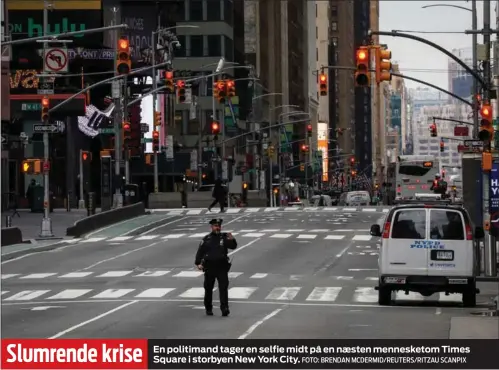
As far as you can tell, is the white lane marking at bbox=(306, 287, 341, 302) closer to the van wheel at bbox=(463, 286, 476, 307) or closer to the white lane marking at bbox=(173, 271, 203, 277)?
the van wheel at bbox=(463, 286, 476, 307)

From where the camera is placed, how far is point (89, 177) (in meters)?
96.8

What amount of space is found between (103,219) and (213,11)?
7209cm

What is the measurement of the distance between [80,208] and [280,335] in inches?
2461

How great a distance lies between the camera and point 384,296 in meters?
29.2

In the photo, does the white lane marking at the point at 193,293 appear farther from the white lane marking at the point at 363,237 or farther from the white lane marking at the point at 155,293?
the white lane marking at the point at 363,237

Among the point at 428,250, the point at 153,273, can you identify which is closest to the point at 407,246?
the point at 428,250

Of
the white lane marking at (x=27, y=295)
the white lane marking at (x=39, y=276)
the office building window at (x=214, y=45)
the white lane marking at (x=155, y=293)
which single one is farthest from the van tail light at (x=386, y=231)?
the office building window at (x=214, y=45)

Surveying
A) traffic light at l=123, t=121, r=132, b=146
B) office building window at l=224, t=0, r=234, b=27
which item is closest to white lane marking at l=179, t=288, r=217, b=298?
traffic light at l=123, t=121, r=132, b=146

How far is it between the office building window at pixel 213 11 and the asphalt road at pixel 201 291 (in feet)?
240

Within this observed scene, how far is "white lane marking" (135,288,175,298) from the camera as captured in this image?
31.2 m

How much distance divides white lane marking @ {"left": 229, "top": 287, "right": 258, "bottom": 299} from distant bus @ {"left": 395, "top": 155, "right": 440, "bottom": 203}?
57344 millimetres

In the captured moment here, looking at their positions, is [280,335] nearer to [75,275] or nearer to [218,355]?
[218,355]

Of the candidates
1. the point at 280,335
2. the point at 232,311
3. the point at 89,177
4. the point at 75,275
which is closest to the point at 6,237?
the point at 75,275

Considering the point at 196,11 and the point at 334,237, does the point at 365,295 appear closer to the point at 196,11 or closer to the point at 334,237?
the point at 334,237
